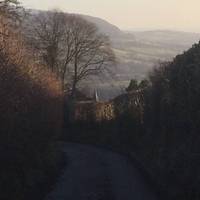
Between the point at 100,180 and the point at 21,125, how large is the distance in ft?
31.0

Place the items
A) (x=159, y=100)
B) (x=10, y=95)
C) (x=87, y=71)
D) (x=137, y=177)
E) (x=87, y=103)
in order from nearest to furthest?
1. (x=10, y=95)
2. (x=137, y=177)
3. (x=159, y=100)
4. (x=87, y=103)
5. (x=87, y=71)

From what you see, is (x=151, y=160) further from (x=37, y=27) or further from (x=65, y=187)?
(x=37, y=27)

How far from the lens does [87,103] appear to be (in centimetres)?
6931

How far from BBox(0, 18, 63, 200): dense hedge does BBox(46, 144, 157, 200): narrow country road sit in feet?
3.92

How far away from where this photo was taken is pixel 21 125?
2586 cm

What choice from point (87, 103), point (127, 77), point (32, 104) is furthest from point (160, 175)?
point (127, 77)

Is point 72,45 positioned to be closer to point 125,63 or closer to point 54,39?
point 54,39

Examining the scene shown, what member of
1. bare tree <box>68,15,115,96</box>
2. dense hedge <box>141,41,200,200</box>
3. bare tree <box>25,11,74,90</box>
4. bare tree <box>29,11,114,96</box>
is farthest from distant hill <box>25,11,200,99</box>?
dense hedge <box>141,41,200,200</box>

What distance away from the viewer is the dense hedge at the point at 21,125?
76.1 feet

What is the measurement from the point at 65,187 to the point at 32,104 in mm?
4179

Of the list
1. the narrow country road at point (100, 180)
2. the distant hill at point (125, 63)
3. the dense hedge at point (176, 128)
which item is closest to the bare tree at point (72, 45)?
the distant hill at point (125, 63)

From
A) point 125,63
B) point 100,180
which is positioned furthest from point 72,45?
point 125,63

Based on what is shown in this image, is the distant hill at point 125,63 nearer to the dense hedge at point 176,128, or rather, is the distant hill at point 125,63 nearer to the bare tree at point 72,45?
the bare tree at point 72,45

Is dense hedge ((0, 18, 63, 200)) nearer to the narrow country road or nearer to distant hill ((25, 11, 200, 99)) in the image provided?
the narrow country road
